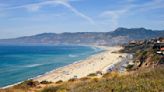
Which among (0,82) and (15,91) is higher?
(15,91)

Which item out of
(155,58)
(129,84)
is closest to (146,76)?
(129,84)

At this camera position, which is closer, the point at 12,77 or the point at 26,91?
the point at 26,91

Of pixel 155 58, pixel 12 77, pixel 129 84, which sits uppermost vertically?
pixel 129 84

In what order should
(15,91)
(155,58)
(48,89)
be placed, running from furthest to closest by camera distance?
(155,58)
(15,91)
(48,89)

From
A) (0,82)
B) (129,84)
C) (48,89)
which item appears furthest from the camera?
(0,82)

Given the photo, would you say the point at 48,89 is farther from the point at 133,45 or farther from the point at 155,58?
the point at 133,45

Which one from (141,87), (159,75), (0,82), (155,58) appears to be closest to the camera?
(141,87)

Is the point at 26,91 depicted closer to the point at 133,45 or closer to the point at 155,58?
the point at 155,58

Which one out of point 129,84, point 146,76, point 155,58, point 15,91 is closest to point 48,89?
point 15,91

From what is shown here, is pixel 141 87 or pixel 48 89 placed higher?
pixel 141 87
